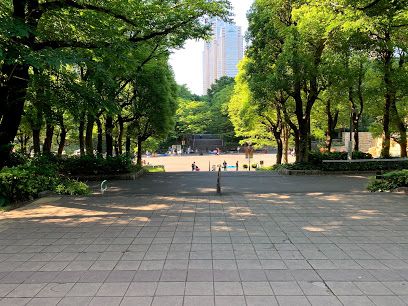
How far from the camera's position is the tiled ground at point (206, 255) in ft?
13.3

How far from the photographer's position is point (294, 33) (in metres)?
19.0

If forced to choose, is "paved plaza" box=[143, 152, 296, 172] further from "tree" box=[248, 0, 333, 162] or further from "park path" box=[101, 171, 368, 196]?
"park path" box=[101, 171, 368, 196]

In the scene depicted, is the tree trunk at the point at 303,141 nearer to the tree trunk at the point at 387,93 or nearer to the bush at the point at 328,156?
the bush at the point at 328,156

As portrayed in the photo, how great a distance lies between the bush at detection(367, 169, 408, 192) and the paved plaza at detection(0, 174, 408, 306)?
2.35 m

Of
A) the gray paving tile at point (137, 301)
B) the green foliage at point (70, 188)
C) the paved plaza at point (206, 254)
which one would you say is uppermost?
the green foliage at point (70, 188)

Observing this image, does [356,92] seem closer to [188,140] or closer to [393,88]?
[393,88]

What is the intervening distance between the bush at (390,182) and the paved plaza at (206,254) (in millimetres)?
2346

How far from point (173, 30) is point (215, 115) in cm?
5590

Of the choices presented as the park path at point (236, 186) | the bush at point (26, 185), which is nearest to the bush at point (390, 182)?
the park path at point (236, 186)

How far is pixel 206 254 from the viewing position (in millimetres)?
5434

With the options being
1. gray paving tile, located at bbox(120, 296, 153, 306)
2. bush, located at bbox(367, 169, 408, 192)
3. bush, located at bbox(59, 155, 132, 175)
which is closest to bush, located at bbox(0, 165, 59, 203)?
gray paving tile, located at bbox(120, 296, 153, 306)

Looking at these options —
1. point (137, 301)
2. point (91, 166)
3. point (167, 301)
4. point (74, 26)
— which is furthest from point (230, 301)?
point (91, 166)

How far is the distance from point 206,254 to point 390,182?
28.6 ft

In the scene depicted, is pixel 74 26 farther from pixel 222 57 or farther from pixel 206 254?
pixel 222 57
